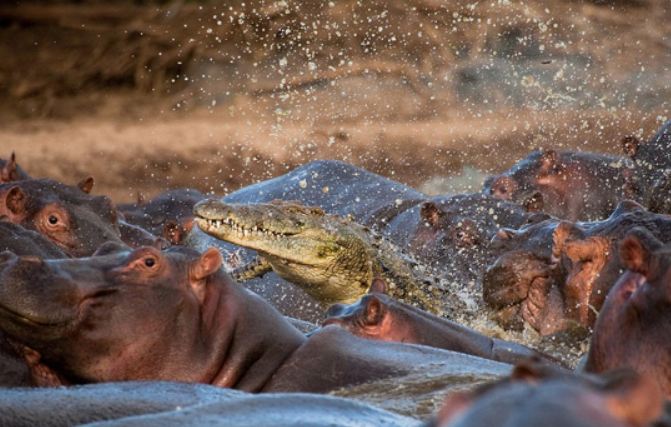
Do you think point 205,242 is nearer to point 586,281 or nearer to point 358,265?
point 358,265

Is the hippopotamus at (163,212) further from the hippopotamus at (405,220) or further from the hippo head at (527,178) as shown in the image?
the hippo head at (527,178)

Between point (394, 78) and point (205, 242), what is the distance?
23.6 feet

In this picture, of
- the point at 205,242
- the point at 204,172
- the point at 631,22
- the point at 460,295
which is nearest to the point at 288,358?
the point at 460,295

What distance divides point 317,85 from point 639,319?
40.8ft

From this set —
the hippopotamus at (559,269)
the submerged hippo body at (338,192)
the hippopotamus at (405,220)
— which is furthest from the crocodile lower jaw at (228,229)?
the submerged hippo body at (338,192)

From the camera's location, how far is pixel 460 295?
6836 millimetres

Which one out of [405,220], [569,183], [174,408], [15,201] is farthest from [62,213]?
[569,183]

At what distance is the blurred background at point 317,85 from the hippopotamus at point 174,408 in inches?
437

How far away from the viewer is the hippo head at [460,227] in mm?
7180

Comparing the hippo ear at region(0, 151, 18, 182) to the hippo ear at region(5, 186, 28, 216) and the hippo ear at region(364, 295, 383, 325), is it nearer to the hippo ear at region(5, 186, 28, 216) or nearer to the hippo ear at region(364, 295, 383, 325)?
the hippo ear at region(5, 186, 28, 216)

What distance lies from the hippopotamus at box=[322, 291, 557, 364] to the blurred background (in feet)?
31.3

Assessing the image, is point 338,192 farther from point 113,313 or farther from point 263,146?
point 263,146

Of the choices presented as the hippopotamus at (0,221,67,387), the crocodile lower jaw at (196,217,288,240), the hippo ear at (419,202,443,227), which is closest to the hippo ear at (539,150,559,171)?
the hippo ear at (419,202,443,227)

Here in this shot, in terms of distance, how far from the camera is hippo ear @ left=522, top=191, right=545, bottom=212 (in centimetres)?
822
